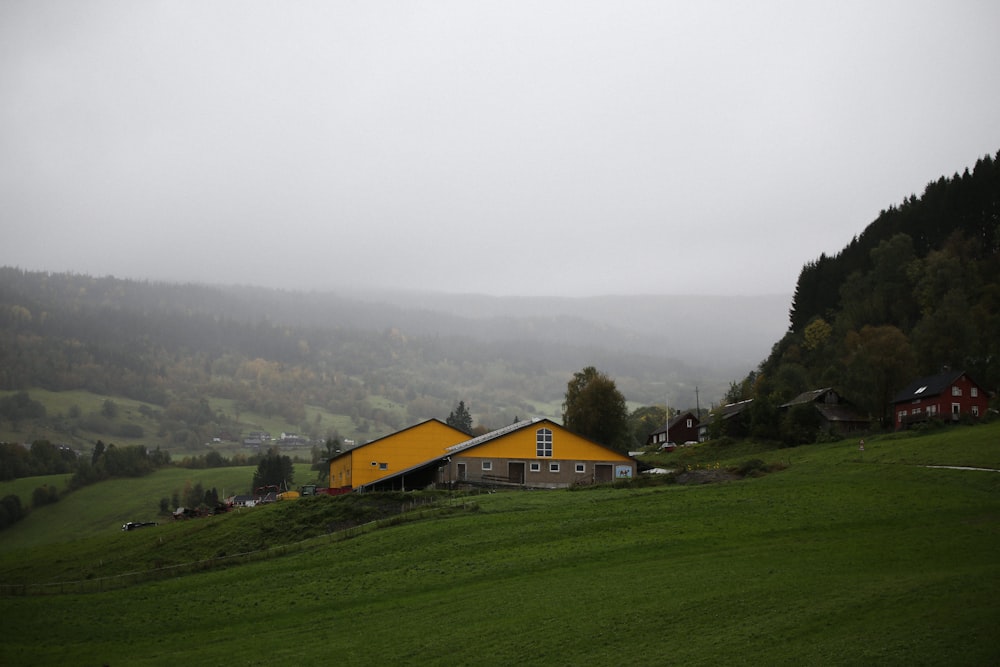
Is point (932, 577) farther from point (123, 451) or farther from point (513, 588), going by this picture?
point (123, 451)

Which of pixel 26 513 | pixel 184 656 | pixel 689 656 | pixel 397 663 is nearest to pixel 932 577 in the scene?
pixel 689 656

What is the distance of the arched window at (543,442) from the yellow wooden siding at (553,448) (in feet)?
0.63

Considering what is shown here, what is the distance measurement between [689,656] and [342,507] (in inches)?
1277

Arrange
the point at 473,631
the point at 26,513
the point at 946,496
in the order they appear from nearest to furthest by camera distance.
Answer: the point at 473,631, the point at 946,496, the point at 26,513

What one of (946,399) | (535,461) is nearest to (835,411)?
(946,399)

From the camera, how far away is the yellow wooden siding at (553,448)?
6825 centimetres

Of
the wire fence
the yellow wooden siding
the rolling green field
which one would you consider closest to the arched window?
the yellow wooden siding

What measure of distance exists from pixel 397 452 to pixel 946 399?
1891 inches

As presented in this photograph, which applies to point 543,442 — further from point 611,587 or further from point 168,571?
point 611,587

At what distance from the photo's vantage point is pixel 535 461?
6894 cm

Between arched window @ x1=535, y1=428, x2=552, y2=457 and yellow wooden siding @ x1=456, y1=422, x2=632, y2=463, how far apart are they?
19 centimetres

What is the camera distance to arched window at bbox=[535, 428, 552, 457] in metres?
69.2

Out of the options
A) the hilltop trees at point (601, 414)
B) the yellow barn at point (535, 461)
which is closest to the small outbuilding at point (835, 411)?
the hilltop trees at point (601, 414)

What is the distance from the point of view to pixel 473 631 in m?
29.2
